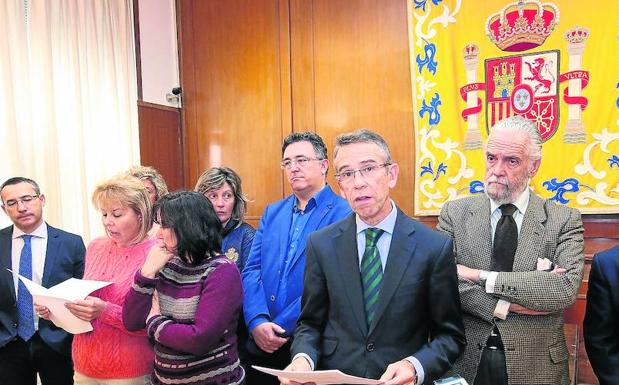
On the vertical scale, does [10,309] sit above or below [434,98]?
below

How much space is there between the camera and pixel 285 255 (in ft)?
7.27

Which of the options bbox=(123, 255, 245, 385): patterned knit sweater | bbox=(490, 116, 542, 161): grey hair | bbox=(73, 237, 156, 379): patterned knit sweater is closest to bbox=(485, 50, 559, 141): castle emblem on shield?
bbox=(490, 116, 542, 161): grey hair

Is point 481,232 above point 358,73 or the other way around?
the other way around

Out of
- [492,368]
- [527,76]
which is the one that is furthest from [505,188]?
[527,76]

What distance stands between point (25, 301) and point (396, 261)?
7.05ft

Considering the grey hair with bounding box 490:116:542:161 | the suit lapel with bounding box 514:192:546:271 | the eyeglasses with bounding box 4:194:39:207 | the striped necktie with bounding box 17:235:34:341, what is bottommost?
the striped necktie with bounding box 17:235:34:341

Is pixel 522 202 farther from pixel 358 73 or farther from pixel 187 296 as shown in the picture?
pixel 358 73

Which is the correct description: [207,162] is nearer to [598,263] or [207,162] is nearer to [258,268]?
[258,268]

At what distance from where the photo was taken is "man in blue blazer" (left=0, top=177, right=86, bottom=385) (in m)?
2.46

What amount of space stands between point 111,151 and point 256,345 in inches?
98.1

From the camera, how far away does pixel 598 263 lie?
1.44m

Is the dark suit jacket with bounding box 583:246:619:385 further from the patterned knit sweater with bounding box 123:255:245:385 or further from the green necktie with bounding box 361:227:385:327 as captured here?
the patterned knit sweater with bounding box 123:255:245:385

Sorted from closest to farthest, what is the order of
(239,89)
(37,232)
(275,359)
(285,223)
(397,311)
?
(397,311)
(275,359)
(285,223)
(37,232)
(239,89)

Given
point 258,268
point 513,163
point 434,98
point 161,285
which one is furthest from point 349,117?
point 161,285
